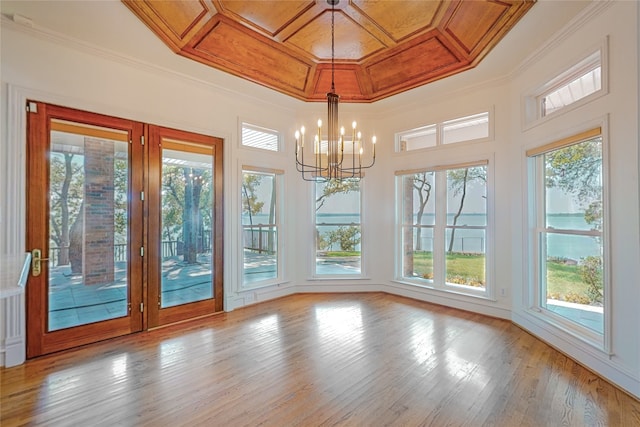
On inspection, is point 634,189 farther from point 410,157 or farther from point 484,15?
point 410,157

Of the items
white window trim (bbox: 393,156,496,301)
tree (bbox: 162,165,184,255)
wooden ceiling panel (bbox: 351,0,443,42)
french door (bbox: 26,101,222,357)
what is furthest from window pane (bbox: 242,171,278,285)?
wooden ceiling panel (bbox: 351,0,443,42)

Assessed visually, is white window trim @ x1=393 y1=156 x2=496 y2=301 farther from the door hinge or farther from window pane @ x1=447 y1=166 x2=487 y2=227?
the door hinge

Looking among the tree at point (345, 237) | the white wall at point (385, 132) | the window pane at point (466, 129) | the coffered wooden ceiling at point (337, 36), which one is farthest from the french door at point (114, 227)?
the window pane at point (466, 129)

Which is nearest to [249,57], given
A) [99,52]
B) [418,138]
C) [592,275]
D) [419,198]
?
[99,52]

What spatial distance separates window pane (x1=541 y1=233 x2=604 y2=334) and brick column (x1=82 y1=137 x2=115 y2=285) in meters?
5.14

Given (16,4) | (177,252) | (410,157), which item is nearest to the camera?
(16,4)

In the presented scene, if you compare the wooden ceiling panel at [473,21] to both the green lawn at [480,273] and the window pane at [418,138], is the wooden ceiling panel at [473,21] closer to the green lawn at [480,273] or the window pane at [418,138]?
the window pane at [418,138]

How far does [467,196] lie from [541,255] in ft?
4.29

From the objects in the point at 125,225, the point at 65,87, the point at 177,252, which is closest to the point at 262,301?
the point at 177,252

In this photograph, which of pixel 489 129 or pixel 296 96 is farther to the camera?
pixel 296 96

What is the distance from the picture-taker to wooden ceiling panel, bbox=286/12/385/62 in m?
3.47

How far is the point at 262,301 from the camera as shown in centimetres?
495

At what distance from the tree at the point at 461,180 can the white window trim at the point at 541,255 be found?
743 mm

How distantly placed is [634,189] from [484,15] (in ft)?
6.96
